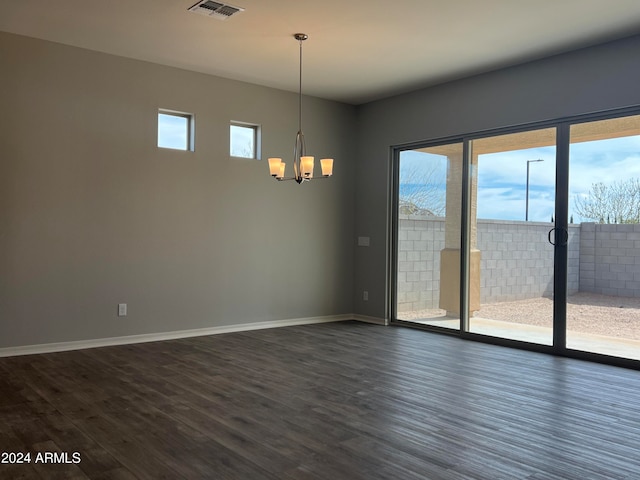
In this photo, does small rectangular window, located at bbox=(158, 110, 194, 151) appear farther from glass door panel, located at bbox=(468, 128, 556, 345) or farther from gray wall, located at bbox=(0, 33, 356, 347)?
glass door panel, located at bbox=(468, 128, 556, 345)

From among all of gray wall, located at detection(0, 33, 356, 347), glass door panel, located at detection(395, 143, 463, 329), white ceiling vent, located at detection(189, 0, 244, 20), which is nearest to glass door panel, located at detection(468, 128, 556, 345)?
glass door panel, located at detection(395, 143, 463, 329)

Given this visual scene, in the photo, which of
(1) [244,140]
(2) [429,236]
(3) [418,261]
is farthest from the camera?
(3) [418,261]

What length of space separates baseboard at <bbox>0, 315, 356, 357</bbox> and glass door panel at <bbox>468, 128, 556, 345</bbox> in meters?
2.12

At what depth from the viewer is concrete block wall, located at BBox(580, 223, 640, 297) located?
4785mm

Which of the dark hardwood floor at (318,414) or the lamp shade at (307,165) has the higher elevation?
the lamp shade at (307,165)

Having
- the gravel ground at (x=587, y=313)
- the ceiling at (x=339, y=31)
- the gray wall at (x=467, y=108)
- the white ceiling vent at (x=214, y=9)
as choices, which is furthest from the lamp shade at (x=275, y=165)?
the gravel ground at (x=587, y=313)

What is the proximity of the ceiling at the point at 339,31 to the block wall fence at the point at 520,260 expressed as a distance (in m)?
1.72

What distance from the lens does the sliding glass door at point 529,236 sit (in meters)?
4.86

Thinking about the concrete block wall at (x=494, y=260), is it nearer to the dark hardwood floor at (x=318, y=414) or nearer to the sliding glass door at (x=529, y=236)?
the sliding glass door at (x=529, y=236)

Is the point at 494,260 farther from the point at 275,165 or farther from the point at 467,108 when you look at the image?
the point at 275,165

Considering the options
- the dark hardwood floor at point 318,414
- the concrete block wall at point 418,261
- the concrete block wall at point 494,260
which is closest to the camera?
the dark hardwood floor at point 318,414

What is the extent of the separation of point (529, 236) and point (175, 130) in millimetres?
3923

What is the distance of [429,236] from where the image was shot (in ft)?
21.4

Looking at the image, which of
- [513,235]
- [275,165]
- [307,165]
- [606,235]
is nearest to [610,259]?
[606,235]
